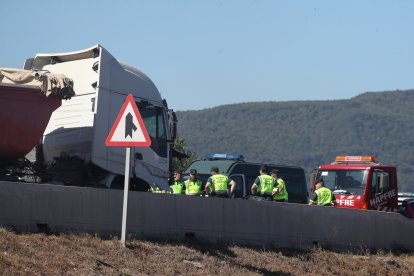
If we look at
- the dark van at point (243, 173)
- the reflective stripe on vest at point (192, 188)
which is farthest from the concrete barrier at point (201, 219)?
the dark van at point (243, 173)

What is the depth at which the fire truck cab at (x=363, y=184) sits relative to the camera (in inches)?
889

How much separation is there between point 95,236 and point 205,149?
15298 centimetres

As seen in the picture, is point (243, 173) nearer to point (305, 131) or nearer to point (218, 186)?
point (218, 186)

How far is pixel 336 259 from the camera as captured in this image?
52.3 ft

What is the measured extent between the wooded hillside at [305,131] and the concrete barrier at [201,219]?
131m

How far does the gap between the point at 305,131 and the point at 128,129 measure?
542 ft

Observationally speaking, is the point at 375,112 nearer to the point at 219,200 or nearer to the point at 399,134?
the point at 399,134

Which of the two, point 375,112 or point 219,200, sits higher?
point 375,112

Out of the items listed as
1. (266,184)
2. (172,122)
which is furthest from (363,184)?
(172,122)

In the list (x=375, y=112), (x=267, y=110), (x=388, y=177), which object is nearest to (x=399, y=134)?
(x=375, y=112)

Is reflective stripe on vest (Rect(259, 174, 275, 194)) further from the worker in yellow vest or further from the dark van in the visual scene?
the dark van

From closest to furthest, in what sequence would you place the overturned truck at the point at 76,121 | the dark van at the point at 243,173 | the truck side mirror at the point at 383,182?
the overturned truck at the point at 76,121, the truck side mirror at the point at 383,182, the dark van at the point at 243,173

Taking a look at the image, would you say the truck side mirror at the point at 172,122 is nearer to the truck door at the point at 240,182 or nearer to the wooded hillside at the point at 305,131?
the truck door at the point at 240,182

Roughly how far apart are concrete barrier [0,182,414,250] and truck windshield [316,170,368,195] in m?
3.61
